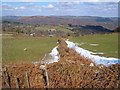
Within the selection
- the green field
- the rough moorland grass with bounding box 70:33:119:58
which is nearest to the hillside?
the green field

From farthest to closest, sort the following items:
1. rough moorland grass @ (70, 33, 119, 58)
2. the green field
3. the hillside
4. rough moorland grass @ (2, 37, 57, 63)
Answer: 1. rough moorland grass @ (70, 33, 119, 58)
2. the green field
3. rough moorland grass @ (2, 37, 57, 63)
4. the hillside

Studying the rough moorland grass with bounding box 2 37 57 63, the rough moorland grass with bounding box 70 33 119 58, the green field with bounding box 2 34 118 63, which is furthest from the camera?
the rough moorland grass with bounding box 70 33 119 58

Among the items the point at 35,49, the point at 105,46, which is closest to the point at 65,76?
the point at 105,46

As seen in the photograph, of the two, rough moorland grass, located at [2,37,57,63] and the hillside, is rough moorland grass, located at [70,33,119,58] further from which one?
the hillside

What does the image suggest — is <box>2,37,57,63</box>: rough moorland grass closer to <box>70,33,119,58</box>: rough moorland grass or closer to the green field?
the green field

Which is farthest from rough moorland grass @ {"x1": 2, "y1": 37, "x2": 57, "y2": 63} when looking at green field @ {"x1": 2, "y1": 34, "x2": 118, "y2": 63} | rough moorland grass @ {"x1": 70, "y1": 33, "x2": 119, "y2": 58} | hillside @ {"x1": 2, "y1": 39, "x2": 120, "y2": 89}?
hillside @ {"x1": 2, "y1": 39, "x2": 120, "y2": 89}

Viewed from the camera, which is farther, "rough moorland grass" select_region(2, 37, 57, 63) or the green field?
the green field

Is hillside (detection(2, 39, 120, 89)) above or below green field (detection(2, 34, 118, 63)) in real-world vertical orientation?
above

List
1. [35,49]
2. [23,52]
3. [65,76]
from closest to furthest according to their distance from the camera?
[65,76]
[23,52]
[35,49]

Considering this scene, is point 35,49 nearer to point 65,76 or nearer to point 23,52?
point 23,52

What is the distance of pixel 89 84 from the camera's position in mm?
16906

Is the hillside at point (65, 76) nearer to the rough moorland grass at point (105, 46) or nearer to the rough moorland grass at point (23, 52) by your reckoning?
the rough moorland grass at point (23, 52)

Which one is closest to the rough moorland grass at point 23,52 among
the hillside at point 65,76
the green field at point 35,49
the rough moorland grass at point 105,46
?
the green field at point 35,49

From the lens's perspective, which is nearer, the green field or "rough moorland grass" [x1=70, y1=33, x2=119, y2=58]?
the green field
